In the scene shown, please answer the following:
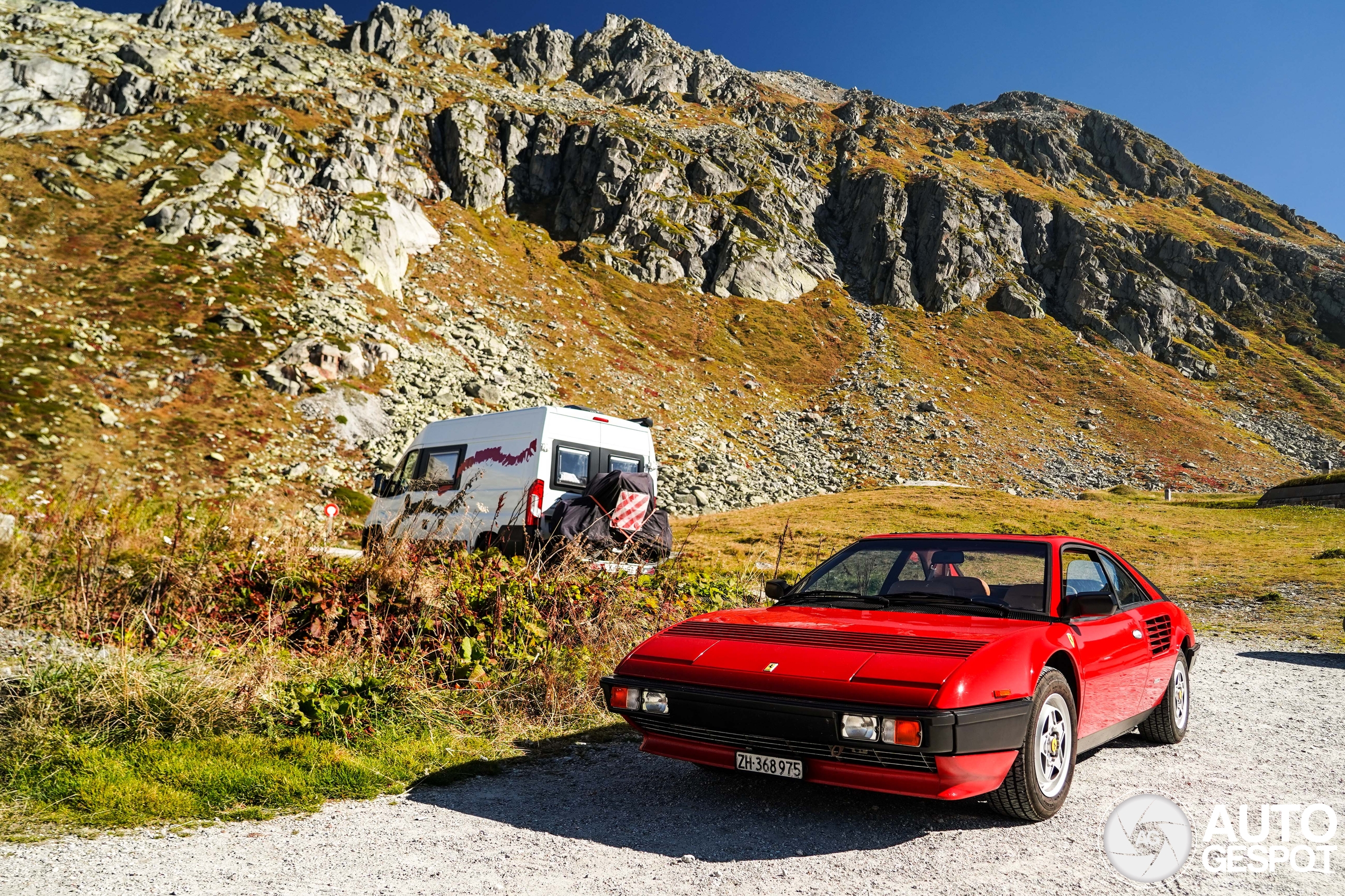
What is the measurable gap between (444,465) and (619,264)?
54509mm

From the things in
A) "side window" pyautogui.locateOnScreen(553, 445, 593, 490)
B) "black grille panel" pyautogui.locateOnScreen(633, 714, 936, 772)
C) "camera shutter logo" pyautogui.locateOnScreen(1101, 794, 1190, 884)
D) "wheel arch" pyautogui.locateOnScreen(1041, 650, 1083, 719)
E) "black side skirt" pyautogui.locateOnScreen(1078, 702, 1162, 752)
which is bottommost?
"camera shutter logo" pyautogui.locateOnScreen(1101, 794, 1190, 884)

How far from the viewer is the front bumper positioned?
3.21 metres

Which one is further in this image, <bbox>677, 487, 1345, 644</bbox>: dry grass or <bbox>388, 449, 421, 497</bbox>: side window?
<bbox>677, 487, 1345, 644</bbox>: dry grass

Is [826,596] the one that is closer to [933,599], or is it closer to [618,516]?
[933,599]

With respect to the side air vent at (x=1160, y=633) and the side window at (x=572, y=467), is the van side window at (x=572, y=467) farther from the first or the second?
the side air vent at (x=1160, y=633)

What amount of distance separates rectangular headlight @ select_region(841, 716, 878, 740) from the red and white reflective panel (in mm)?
5091

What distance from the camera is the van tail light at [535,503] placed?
10039 mm

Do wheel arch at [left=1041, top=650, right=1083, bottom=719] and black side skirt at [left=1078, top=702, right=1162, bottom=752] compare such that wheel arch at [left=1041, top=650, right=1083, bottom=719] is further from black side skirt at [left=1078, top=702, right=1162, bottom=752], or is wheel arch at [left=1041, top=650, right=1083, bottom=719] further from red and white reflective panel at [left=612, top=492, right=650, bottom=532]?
red and white reflective panel at [left=612, top=492, right=650, bottom=532]

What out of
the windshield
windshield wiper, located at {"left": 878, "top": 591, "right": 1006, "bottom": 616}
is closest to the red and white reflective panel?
the windshield

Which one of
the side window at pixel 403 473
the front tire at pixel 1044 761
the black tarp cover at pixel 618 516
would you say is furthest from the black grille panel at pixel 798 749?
the side window at pixel 403 473

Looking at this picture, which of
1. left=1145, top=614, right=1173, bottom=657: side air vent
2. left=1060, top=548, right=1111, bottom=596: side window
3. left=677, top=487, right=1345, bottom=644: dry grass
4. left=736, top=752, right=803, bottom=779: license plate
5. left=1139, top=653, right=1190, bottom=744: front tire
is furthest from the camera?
left=677, top=487, right=1345, bottom=644: dry grass

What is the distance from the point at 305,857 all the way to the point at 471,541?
536cm

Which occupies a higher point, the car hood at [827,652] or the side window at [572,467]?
the side window at [572,467]

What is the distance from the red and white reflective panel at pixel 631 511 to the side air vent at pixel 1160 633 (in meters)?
4.90
